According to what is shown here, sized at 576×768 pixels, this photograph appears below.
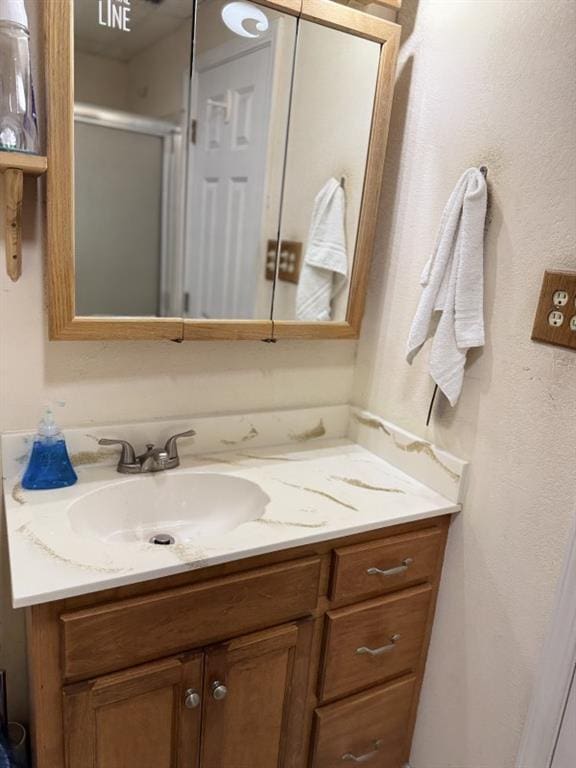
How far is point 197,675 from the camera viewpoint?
3.48 feet

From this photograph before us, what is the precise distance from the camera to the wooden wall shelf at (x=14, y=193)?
38.4 inches

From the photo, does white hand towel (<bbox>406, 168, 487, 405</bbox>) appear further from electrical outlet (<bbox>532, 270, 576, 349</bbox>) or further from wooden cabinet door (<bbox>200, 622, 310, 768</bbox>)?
wooden cabinet door (<bbox>200, 622, 310, 768</bbox>)

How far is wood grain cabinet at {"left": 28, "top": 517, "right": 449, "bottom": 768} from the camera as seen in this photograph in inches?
37.6

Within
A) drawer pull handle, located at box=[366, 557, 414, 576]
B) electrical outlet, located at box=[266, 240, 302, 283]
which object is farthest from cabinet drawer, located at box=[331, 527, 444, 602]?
electrical outlet, located at box=[266, 240, 302, 283]

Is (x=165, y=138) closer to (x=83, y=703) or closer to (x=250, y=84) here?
(x=250, y=84)

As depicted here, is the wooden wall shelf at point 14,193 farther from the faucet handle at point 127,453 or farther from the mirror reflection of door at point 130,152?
the faucet handle at point 127,453

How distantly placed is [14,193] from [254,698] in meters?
1.11

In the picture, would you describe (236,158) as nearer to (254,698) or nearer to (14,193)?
(14,193)

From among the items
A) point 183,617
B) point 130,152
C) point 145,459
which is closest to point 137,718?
point 183,617

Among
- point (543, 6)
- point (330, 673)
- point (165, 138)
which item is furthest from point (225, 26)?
point (330, 673)

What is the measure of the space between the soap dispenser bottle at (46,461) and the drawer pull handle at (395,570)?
71 cm

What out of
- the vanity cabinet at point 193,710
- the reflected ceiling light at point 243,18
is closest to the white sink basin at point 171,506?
the vanity cabinet at point 193,710

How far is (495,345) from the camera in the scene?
1.18m

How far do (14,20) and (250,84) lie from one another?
54cm
